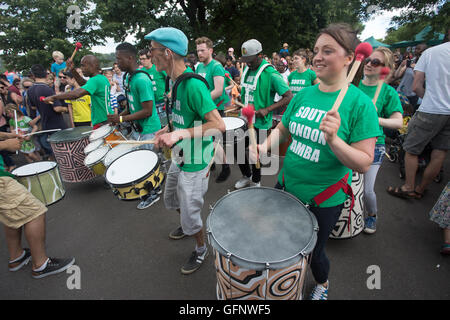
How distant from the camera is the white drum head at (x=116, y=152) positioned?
3.19 meters

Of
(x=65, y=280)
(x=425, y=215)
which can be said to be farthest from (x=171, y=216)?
(x=425, y=215)

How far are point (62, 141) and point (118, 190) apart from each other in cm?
204

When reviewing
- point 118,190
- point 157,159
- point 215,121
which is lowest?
point 118,190

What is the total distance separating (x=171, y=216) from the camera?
348 cm

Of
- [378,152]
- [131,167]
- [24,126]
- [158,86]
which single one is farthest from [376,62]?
[24,126]

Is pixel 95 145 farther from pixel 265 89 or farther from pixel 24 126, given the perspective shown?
pixel 24 126

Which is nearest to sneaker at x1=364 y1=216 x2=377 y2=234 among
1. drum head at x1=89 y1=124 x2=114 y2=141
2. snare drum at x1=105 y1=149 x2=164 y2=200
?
snare drum at x1=105 y1=149 x2=164 y2=200

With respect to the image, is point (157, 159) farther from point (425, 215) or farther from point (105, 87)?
point (425, 215)

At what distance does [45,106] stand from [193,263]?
4.69 m

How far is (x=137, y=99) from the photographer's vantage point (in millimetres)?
3318

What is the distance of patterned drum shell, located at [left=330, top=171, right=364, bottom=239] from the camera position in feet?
8.06

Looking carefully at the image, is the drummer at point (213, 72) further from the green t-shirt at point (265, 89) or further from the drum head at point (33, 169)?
the drum head at point (33, 169)

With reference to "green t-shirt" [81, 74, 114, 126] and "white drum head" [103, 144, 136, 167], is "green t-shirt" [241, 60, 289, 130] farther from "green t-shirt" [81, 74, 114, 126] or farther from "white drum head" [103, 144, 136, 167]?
"green t-shirt" [81, 74, 114, 126]

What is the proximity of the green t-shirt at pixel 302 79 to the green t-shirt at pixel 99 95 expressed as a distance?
367 centimetres
